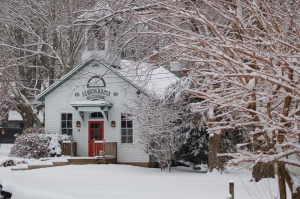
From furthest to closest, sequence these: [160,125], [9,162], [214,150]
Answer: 1. [9,162]
2. [160,125]
3. [214,150]

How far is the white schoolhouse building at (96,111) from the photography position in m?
28.9

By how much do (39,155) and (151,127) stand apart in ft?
25.3

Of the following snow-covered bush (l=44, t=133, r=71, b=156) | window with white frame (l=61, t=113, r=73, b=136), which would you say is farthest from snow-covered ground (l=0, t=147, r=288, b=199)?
window with white frame (l=61, t=113, r=73, b=136)

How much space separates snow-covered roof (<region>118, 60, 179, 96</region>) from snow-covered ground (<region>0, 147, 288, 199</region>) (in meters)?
3.43

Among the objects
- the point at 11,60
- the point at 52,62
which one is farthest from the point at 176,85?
the point at 52,62

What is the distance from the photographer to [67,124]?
3052cm

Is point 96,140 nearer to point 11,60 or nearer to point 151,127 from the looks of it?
point 151,127

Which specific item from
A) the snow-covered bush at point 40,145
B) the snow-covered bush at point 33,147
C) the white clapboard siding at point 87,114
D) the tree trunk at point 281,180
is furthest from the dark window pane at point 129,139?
the tree trunk at point 281,180

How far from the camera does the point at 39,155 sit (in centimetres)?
2919

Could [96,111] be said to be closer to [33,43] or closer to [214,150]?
[214,150]

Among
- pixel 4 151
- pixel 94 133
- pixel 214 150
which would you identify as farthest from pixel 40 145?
pixel 4 151

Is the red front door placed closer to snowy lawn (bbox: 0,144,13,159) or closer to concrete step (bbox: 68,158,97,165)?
concrete step (bbox: 68,158,97,165)

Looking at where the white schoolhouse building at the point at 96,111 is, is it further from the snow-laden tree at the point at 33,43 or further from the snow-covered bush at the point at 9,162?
the snow-laden tree at the point at 33,43

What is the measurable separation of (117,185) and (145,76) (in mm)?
3903
